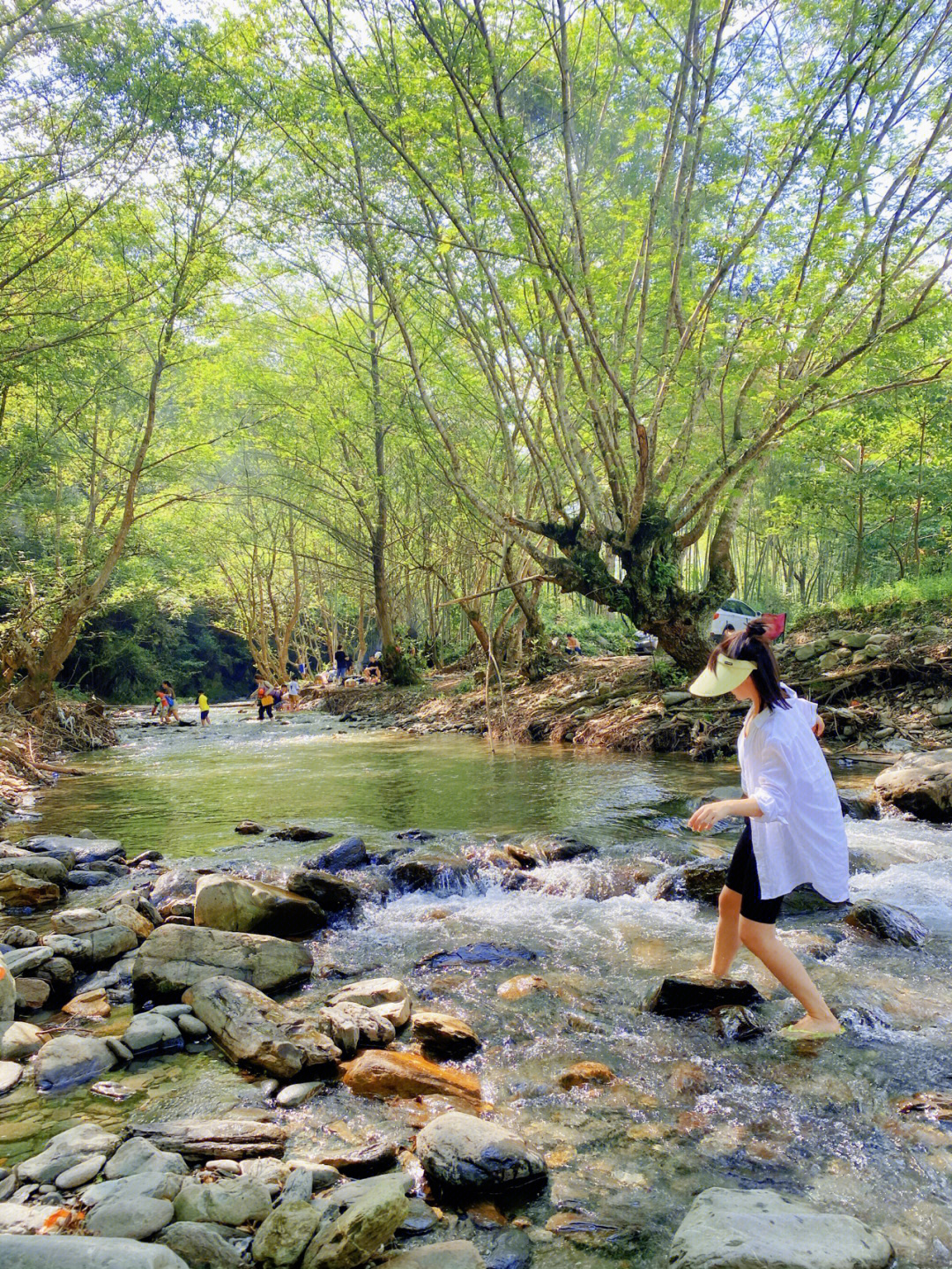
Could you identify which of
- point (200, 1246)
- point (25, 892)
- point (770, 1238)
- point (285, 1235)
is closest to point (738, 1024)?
point (770, 1238)

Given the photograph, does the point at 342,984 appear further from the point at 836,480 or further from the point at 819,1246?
the point at 836,480

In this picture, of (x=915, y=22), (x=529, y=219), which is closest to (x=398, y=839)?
(x=529, y=219)

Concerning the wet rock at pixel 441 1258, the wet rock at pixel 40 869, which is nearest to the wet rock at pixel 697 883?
the wet rock at pixel 441 1258

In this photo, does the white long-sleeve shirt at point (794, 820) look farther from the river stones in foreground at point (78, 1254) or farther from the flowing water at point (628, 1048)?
the river stones in foreground at point (78, 1254)

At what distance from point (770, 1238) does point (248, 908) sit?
13.2 feet

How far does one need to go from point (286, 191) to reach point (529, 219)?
255 inches

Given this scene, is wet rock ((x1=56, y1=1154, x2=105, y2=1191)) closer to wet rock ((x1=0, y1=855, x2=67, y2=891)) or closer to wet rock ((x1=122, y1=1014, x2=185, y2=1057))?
wet rock ((x1=122, y1=1014, x2=185, y2=1057))

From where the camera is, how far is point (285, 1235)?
234 cm

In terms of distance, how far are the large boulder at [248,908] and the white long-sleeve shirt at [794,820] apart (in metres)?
3.45

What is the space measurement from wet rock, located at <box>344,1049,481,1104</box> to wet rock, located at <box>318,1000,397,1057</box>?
0.56 ft

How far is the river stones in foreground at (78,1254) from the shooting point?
1958 mm

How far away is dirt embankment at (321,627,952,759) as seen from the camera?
10766 mm

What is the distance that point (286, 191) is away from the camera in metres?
12.5

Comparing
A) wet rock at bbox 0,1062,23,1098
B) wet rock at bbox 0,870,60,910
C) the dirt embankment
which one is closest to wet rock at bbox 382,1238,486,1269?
wet rock at bbox 0,1062,23,1098
